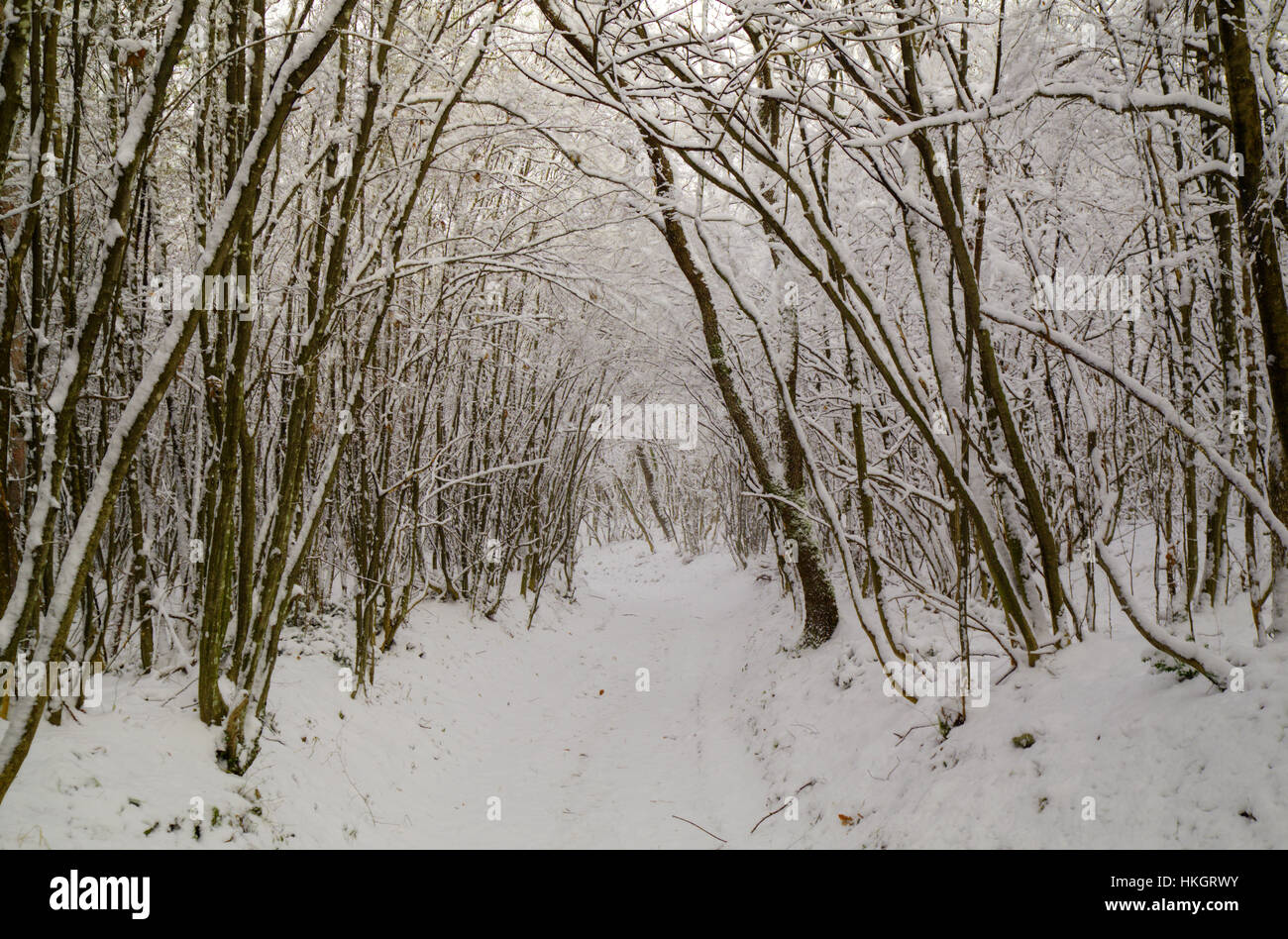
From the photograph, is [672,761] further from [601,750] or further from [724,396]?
[724,396]

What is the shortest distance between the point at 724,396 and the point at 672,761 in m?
3.16

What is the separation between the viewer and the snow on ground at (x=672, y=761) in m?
2.14

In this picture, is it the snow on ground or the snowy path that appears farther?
the snowy path

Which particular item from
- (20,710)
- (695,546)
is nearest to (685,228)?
(20,710)

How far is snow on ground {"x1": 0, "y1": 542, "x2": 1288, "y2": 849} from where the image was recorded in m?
2.14

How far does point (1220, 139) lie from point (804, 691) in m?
4.27

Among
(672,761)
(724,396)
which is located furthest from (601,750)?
(724,396)

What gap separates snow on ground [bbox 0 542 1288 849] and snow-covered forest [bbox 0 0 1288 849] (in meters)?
0.02

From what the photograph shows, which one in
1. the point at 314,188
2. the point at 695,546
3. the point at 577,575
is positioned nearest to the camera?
the point at 314,188

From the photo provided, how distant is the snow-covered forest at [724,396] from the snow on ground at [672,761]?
0.08 feet

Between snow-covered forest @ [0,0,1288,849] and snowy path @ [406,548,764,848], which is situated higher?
snow-covered forest @ [0,0,1288,849]

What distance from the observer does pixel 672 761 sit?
5070 millimetres
